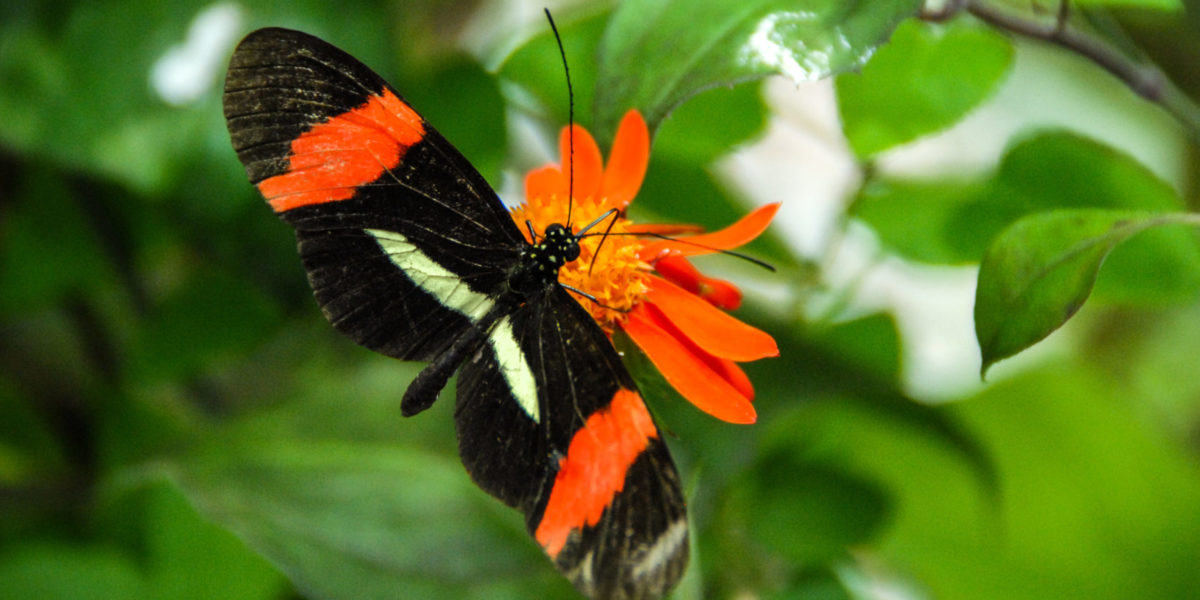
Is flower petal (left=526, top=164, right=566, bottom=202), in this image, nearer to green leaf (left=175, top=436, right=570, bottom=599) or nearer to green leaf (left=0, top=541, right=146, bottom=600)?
green leaf (left=175, top=436, right=570, bottom=599)

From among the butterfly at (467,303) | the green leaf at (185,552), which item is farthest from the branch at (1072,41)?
the green leaf at (185,552)

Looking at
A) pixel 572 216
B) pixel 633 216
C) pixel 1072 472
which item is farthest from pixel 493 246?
pixel 1072 472

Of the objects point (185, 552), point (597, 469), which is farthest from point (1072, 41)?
point (185, 552)

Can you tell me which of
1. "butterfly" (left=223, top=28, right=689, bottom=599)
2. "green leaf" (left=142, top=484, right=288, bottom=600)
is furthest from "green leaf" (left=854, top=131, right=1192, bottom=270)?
"green leaf" (left=142, top=484, right=288, bottom=600)

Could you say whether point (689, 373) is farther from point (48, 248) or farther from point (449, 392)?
point (48, 248)

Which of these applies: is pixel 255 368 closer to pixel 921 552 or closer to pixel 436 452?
pixel 436 452

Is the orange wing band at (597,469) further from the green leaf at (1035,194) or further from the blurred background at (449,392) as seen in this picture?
the green leaf at (1035,194)
